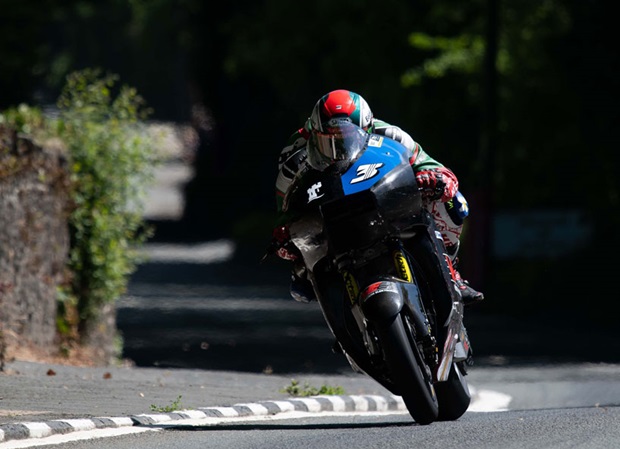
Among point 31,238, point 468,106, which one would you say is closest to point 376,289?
point 31,238

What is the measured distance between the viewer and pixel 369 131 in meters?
10.4

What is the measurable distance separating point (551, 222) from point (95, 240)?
1264 centimetres

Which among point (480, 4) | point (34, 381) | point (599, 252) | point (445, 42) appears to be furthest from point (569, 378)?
point (480, 4)

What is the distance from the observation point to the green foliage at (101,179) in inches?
680

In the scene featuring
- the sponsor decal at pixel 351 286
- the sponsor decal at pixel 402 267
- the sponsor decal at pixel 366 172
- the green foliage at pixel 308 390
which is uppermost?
the sponsor decal at pixel 366 172

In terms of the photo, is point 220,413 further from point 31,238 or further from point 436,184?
point 31,238

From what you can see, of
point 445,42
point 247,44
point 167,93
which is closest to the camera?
point 445,42

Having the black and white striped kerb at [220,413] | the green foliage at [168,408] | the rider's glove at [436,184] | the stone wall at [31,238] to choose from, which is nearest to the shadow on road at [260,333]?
the stone wall at [31,238]

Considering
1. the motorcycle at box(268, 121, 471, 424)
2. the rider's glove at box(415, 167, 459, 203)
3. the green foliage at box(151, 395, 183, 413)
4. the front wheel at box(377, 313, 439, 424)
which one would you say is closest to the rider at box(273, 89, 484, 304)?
the rider's glove at box(415, 167, 459, 203)

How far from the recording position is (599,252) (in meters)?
27.4

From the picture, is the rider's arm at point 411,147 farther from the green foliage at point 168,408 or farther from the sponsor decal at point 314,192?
the green foliage at point 168,408

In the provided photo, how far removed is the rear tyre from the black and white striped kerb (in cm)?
136

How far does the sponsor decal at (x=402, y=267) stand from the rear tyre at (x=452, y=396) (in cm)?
78

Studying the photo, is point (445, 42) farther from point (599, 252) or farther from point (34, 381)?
point (34, 381)
